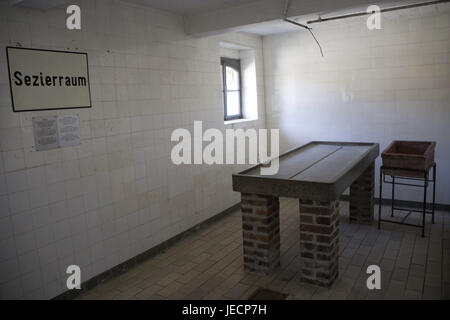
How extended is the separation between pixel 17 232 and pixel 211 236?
2.57 meters

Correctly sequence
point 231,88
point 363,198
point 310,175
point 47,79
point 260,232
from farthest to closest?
point 231,88
point 363,198
point 260,232
point 310,175
point 47,79

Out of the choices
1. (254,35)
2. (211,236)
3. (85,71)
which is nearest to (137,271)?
(211,236)

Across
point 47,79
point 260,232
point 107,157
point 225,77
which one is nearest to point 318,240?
point 260,232

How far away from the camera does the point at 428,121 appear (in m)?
5.62

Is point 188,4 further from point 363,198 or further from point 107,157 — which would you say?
point 363,198

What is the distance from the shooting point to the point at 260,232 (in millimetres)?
3869

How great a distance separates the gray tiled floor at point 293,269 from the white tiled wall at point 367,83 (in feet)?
5.16

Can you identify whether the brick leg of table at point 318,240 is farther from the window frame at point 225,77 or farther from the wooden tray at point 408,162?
the window frame at point 225,77

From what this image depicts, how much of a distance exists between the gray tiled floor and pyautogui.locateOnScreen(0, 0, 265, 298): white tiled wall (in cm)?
31

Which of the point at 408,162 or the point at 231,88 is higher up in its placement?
the point at 231,88

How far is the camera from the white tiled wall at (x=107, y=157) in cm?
313

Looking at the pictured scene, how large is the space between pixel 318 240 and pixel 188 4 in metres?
2.99

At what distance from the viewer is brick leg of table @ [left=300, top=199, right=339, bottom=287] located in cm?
348

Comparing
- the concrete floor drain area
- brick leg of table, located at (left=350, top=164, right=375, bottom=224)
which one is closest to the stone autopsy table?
the concrete floor drain area
